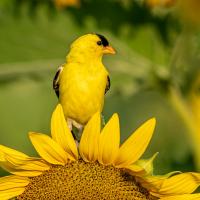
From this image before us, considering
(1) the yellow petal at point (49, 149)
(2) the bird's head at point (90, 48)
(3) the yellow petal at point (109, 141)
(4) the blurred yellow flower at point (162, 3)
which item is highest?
(4) the blurred yellow flower at point (162, 3)

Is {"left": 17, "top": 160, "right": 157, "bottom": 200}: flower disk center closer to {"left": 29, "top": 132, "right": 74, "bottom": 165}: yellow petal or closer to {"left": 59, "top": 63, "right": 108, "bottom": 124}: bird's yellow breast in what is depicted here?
{"left": 29, "top": 132, "right": 74, "bottom": 165}: yellow petal

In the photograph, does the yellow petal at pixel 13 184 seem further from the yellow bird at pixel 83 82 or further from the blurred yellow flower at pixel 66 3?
the blurred yellow flower at pixel 66 3

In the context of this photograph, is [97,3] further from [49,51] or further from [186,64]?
[186,64]

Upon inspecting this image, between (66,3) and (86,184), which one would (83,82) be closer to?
(86,184)

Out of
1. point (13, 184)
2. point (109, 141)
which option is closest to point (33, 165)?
point (13, 184)

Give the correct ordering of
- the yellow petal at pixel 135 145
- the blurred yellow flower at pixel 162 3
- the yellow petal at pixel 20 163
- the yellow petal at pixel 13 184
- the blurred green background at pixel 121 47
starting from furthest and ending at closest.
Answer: the blurred green background at pixel 121 47
the blurred yellow flower at pixel 162 3
the yellow petal at pixel 13 184
the yellow petal at pixel 20 163
the yellow petal at pixel 135 145

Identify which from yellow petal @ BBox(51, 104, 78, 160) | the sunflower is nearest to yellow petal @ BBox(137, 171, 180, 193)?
the sunflower

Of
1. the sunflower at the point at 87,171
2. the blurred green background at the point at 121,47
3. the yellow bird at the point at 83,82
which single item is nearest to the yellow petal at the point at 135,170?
the sunflower at the point at 87,171
